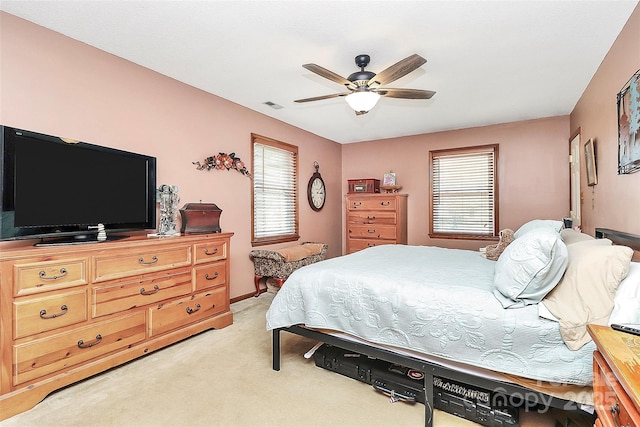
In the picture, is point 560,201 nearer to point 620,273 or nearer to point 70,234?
point 620,273

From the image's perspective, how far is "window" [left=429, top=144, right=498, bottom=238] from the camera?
16.6 feet

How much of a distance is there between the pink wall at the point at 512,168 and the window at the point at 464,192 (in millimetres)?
102

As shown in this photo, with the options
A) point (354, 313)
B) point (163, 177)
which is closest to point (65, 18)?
point (163, 177)

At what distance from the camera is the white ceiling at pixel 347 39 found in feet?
6.91

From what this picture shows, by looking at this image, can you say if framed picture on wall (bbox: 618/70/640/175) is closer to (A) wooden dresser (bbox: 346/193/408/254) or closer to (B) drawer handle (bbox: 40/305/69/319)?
(A) wooden dresser (bbox: 346/193/408/254)

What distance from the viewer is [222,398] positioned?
80.8 inches

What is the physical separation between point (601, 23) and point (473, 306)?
7.33ft

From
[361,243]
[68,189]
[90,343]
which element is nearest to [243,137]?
[68,189]

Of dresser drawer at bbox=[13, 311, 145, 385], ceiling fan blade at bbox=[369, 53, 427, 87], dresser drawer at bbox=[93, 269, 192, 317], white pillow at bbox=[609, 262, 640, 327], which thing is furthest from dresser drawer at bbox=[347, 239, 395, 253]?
white pillow at bbox=[609, 262, 640, 327]

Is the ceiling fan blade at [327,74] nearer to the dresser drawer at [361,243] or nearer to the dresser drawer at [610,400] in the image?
the dresser drawer at [610,400]

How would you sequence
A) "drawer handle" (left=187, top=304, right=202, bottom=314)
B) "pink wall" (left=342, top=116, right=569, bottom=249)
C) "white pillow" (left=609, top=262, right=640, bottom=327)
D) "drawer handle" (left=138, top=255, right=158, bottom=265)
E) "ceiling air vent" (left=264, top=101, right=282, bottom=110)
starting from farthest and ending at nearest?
"pink wall" (left=342, top=116, right=569, bottom=249), "ceiling air vent" (left=264, top=101, right=282, bottom=110), "drawer handle" (left=187, top=304, right=202, bottom=314), "drawer handle" (left=138, top=255, right=158, bottom=265), "white pillow" (left=609, top=262, right=640, bottom=327)

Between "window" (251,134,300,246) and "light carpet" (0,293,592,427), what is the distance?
2.07 meters

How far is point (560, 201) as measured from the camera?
4.59 metres

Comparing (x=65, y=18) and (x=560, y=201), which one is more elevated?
(x=65, y=18)
